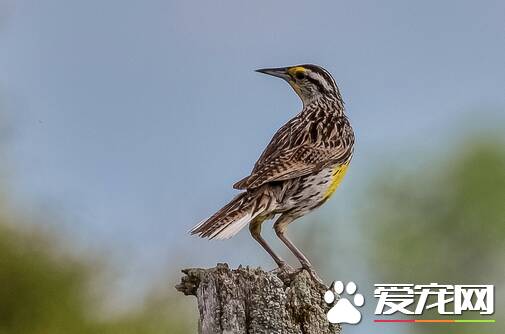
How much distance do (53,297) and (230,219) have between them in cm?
900

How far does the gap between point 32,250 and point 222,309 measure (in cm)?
1048

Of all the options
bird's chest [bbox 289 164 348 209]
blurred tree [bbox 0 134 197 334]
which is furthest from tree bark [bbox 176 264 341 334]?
blurred tree [bbox 0 134 197 334]

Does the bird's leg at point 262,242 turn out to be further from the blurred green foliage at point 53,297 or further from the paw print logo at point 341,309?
the blurred green foliage at point 53,297

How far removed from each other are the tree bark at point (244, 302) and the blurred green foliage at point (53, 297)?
7.31 m

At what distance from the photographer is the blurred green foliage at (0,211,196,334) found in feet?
41.2

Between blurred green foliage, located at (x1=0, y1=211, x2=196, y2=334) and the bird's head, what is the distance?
18.4ft

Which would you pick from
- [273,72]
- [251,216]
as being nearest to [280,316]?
[251,216]

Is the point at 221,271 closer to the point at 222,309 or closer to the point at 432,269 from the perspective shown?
the point at 222,309

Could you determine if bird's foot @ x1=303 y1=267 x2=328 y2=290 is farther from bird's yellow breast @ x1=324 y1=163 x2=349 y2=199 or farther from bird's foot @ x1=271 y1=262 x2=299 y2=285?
bird's yellow breast @ x1=324 y1=163 x2=349 y2=199

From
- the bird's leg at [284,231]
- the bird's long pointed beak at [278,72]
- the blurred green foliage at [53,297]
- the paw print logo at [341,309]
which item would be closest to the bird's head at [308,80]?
the bird's long pointed beak at [278,72]

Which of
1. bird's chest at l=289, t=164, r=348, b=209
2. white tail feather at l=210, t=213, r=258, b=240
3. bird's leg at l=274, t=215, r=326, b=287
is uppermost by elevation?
bird's chest at l=289, t=164, r=348, b=209

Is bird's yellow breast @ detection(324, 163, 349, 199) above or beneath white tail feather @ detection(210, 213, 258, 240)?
above

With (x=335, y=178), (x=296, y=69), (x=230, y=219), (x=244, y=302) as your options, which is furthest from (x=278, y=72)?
(x=244, y=302)

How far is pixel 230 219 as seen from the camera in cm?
504
